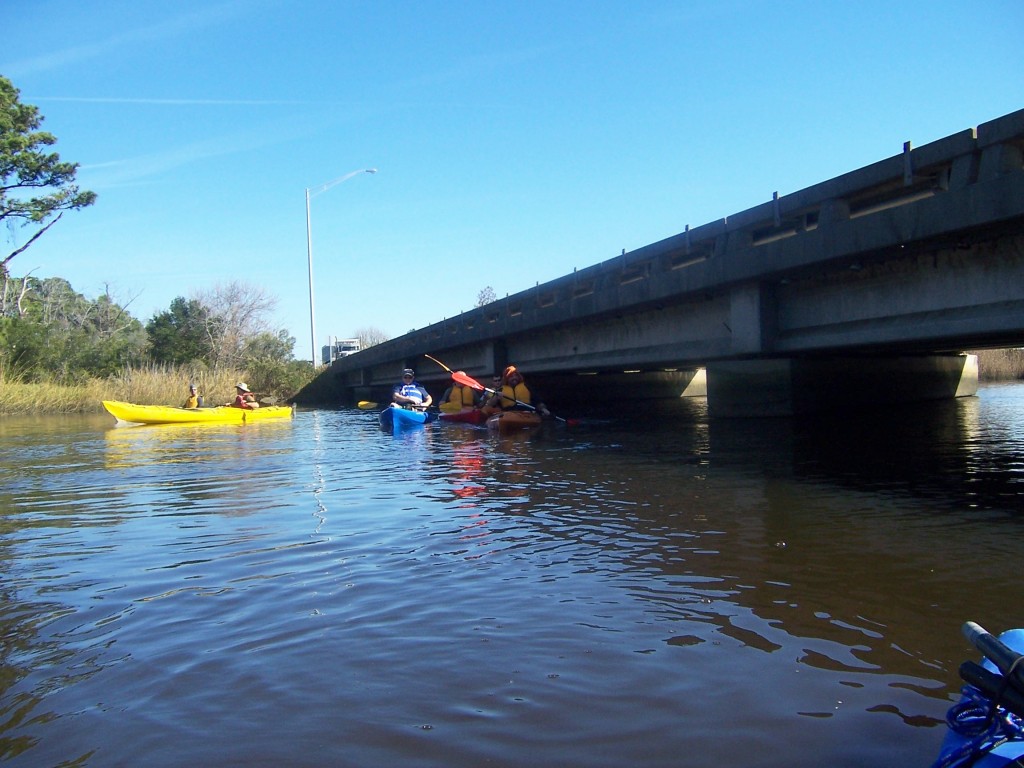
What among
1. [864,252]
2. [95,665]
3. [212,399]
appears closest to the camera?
[95,665]

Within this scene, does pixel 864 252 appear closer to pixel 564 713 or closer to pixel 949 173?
pixel 949 173

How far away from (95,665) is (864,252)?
9661mm

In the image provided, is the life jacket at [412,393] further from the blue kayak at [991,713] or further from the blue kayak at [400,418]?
the blue kayak at [991,713]

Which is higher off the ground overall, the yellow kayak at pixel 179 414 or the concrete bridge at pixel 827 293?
the concrete bridge at pixel 827 293

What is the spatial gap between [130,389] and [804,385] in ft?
95.4

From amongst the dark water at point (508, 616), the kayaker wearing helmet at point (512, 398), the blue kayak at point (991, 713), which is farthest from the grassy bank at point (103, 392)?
the blue kayak at point (991, 713)

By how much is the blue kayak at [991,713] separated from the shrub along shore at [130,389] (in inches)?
1370

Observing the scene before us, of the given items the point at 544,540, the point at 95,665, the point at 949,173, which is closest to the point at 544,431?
the point at 949,173

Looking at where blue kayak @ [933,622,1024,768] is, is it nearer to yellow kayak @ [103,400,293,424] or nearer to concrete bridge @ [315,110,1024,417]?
concrete bridge @ [315,110,1024,417]

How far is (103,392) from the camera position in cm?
3597

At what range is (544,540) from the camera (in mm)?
6539

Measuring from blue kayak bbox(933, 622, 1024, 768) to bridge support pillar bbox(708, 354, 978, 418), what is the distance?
14.0 metres

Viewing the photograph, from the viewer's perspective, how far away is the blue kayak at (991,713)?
2205 mm

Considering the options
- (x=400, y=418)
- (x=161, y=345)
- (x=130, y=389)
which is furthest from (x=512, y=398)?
(x=161, y=345)
